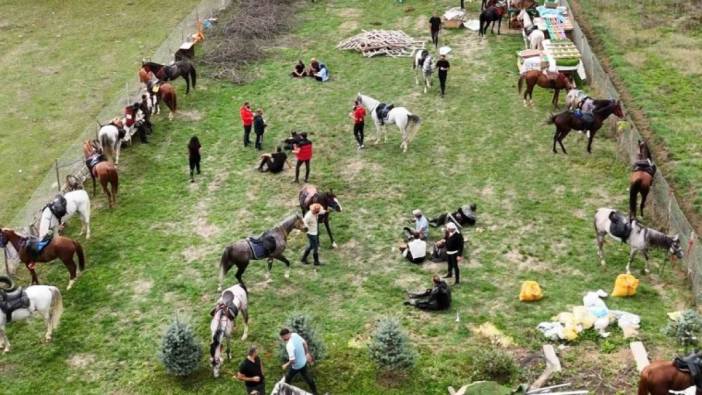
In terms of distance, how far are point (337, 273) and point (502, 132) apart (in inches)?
341

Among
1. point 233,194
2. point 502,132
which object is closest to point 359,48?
point 502,132

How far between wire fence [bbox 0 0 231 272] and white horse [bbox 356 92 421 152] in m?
7.87

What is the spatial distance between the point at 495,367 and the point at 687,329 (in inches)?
132

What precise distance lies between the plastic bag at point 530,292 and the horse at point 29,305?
29.1 feet

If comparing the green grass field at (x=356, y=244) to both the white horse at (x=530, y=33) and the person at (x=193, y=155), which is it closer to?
the person at (x=193, y=155)

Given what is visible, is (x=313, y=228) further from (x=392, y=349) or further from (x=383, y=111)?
(x=383, y=111)

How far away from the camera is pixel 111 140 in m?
22.2

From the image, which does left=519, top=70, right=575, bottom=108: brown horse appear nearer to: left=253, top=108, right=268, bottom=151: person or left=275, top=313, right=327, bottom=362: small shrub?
left=253, top=108, right=268, bottom=151: person

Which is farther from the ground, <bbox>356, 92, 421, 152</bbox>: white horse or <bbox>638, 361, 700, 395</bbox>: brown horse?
<bbox>638, 361, 700, 395</bbox>: brown horse

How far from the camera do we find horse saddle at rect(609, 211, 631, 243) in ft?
55.8

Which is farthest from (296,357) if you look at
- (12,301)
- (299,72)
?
(299,72)

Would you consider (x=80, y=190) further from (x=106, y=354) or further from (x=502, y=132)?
(x=502, y=132)

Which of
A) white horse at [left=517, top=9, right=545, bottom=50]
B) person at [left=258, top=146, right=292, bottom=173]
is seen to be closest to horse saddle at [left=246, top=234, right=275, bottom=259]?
person at [left=258, top=146, right=292, bottom=173]

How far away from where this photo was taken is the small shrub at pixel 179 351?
14.1 m
